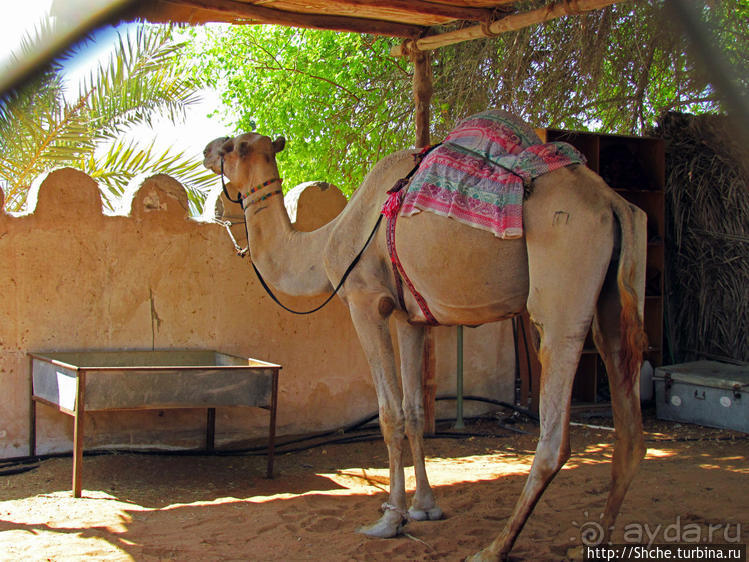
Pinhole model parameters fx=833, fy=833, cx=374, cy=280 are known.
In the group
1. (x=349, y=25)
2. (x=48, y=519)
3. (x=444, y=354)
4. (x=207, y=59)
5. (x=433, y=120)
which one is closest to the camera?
(x=48, y=519)

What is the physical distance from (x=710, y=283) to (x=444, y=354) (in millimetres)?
3111

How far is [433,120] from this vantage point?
1169cm

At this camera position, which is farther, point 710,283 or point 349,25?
point 710,283

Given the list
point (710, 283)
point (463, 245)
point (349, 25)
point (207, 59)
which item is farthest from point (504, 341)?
point (207, 59)

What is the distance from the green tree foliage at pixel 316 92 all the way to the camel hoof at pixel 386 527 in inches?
305

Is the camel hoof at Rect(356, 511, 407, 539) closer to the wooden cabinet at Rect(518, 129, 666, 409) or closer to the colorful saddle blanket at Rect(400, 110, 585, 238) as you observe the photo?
the colorful saddle blanket at Rect(400, 110, 585, 238)

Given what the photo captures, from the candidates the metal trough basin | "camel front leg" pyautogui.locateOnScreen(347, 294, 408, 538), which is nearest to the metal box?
"camel front leg" pyautogui.locateOnScreen(347, 294, 408, 538)

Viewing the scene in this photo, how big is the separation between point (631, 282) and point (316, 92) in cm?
1152

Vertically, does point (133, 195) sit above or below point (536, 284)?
above

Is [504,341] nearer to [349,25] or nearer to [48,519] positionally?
[349,25]

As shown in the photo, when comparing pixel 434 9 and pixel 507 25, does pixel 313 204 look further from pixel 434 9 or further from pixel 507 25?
pixel 507 25

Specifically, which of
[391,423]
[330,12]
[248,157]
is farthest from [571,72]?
[391,423]

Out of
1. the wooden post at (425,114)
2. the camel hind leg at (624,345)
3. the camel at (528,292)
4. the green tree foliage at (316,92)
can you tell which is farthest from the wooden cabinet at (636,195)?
the camel hind leg at (624,345)

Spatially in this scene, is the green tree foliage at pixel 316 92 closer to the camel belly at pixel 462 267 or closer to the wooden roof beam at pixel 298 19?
the wooden roof beam at pixel 298 19
